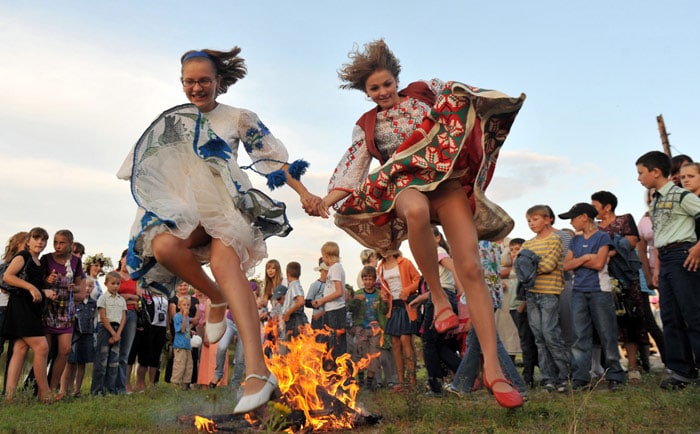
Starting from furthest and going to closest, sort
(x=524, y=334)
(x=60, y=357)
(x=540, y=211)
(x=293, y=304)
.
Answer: (x=293, y=304), (x=524, y=334), (x=60, y=357), (x=540, y=211)

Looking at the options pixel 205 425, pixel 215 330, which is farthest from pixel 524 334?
pixel 205 425

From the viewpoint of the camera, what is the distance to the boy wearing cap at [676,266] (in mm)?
5840

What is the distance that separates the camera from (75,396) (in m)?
7.54

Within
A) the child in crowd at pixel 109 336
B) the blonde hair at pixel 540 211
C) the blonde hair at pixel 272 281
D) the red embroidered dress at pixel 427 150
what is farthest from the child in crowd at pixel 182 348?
the red embroidered dress at pixel 427 150

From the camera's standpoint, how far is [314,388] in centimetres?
419

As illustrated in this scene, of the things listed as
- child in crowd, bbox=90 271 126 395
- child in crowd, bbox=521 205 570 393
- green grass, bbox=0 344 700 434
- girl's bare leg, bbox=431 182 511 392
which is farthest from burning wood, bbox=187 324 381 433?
child in crowd, bbox=90 271 126 395

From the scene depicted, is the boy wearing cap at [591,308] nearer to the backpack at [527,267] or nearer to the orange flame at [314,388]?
the backpack at [527,267]

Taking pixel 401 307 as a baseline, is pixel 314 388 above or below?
below

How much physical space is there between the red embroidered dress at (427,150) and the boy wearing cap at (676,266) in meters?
2.42

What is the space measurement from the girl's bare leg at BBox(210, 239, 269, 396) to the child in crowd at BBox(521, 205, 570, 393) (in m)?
4.07

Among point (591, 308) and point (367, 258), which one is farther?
point (367, 258)

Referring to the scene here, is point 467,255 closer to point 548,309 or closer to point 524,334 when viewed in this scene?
point 548,309

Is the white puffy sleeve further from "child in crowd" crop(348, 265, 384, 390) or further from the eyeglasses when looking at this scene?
"child in crowd" crop(348, 265, 384, 390)

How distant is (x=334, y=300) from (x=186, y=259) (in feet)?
16.5
